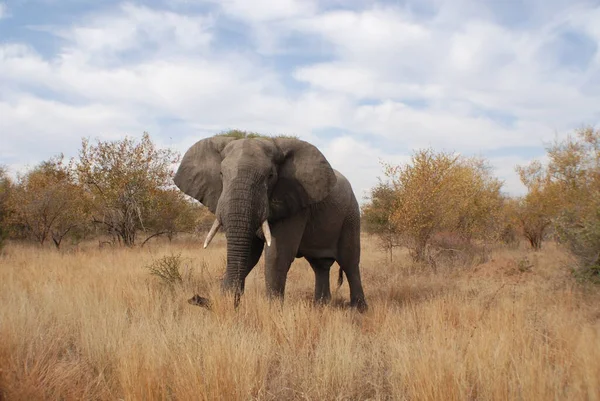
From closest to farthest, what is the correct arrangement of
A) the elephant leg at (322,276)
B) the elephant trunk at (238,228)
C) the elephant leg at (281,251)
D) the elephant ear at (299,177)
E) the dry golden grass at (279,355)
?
the dry golden grass at (279,355), the elephant trunk at (238,228), the elephant leg at (281,251), the elephant ear at (299,177), the elephant leg at (322,276)

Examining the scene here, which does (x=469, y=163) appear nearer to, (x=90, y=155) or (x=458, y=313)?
(x=90, y=155)

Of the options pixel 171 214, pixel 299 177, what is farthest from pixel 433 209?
pixel 171 214

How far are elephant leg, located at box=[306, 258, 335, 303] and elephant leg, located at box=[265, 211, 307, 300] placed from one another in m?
1.42

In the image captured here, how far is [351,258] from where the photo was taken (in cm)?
794

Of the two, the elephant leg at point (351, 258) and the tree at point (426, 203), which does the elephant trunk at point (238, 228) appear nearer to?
the elephant leg at point (351, 258)

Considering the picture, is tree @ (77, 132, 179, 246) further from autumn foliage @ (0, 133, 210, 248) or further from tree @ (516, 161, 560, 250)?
tree @ (516, 161, 560, 250)

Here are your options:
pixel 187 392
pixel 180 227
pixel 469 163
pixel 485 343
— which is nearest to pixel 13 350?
pixel 187 392

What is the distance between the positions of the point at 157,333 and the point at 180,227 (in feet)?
64.2

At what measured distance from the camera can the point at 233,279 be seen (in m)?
5.45

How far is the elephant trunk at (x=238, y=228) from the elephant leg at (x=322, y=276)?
8.46 feet

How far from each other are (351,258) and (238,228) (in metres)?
3.32

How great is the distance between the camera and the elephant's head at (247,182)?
5.24 meters

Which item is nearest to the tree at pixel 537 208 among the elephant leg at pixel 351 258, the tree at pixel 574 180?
the tree at pixel 574 180

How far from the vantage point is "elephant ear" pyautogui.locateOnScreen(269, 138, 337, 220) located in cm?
622
